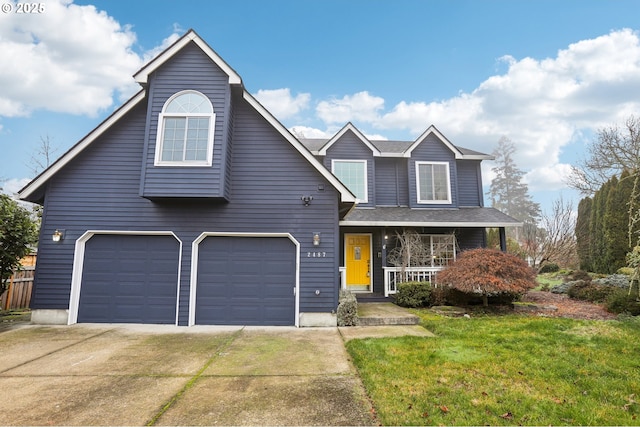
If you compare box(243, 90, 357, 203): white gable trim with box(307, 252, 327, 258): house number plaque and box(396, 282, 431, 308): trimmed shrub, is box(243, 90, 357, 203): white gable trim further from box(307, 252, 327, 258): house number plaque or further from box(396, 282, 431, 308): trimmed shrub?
box(396, 282, 431, 308): trimmed shrub

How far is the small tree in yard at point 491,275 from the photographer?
804 centimetres

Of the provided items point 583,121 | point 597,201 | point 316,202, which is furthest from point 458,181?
point 583,121

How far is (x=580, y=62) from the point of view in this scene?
14797mm

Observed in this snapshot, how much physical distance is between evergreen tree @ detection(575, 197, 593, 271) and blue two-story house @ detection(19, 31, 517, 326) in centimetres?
1797

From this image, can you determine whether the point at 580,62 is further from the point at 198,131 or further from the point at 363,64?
the point at 198,131

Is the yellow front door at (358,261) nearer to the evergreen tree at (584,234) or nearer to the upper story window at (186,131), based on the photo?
the upper story window at (186,131)

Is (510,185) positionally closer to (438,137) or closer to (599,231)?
(599,231)

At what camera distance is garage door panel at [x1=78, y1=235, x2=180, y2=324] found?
7438 mm

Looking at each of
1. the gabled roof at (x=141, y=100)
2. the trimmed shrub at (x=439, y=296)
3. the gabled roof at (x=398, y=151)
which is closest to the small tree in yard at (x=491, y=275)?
the trimmed shrub at (x=439, y=296)

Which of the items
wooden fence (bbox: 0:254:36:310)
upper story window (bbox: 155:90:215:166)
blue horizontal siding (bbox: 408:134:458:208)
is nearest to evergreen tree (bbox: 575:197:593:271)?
blue horizontal siding (bbox: 408:134:458:208)

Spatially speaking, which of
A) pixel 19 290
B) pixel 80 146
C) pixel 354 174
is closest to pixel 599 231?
pixel 354 174

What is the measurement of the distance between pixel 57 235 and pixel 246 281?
4.92 meters

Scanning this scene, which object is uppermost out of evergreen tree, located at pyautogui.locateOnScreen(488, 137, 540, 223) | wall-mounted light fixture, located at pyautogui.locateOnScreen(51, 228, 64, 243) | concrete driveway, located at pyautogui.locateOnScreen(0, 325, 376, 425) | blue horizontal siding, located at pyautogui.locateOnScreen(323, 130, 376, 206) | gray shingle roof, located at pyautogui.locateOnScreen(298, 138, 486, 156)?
evergreen tree, located at pyautogui.locateOnScreen(488, 137, 540, 223)

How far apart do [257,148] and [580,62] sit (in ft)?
57.5
